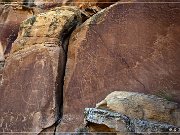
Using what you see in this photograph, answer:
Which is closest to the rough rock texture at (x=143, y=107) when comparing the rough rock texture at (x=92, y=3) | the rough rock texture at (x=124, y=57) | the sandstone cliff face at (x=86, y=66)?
the sandstone cliff face at (x=86, y=66)

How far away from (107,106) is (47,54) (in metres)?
1.75

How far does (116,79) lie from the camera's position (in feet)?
18.3

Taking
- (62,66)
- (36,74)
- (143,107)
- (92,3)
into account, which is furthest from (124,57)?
(92,3)

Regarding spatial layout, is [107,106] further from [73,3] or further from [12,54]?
[73,3]

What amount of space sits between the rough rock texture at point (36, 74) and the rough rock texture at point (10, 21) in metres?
0.71

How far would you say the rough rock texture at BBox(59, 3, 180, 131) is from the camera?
17.9 ft

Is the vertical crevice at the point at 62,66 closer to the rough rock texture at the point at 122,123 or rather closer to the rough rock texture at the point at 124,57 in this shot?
the rough rock texture at the point at 124,57

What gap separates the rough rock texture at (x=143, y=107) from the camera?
185 inches

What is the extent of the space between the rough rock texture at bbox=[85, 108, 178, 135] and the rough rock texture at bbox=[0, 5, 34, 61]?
3108 millimetres

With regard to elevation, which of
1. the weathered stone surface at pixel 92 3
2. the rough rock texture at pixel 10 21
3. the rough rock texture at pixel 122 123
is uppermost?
the weathered stone surface at pixel 92 3

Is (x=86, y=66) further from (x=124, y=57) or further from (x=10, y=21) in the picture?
(x=10, y=21)

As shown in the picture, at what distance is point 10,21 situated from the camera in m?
7.83

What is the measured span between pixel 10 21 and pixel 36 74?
2189 mm

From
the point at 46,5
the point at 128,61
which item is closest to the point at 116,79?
the point at 128,61
